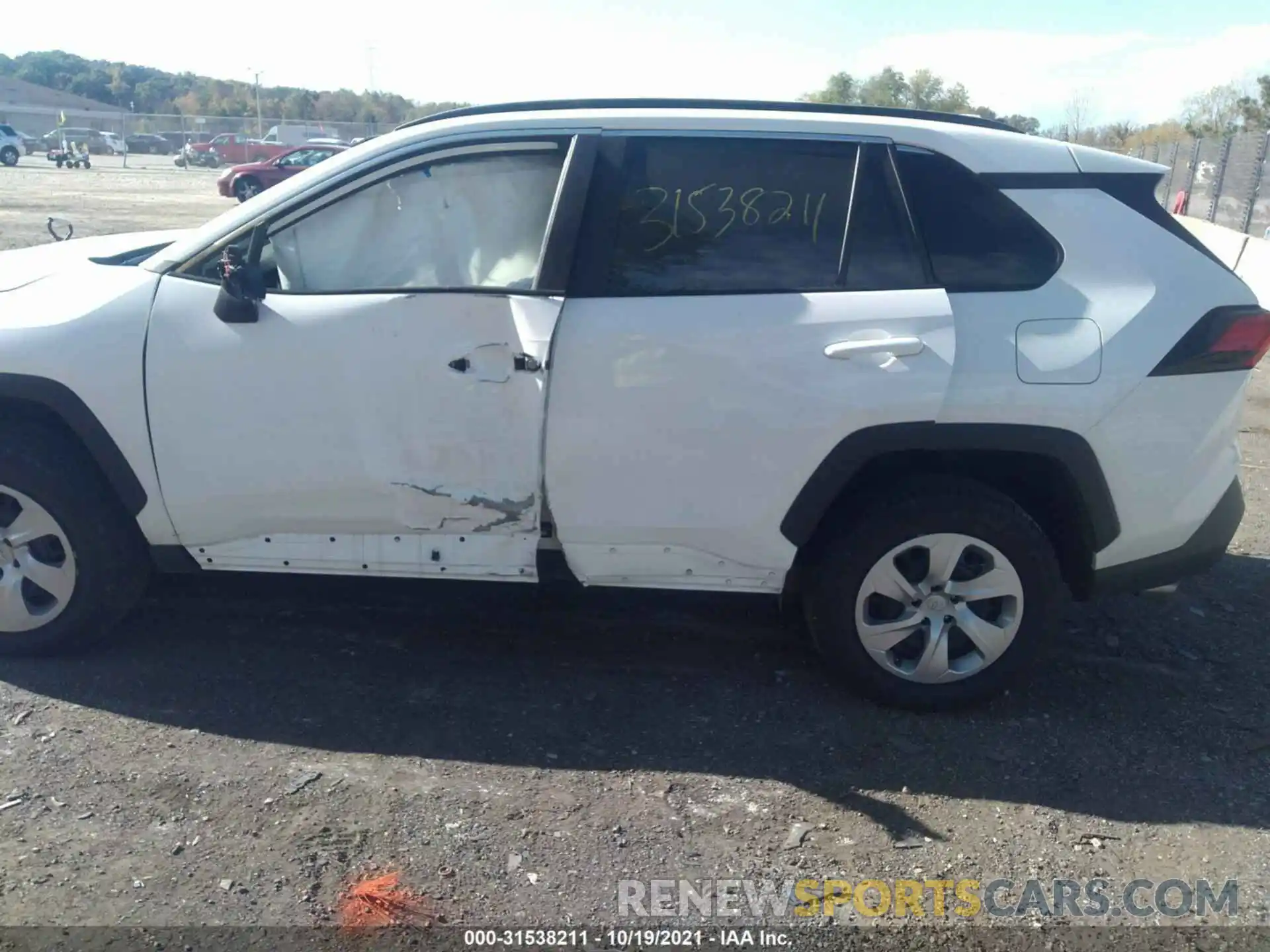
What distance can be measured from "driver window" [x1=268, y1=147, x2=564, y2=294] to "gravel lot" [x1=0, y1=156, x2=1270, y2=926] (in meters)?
1.45

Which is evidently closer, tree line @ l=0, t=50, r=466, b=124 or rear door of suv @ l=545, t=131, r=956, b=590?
rear door of suv @ l=545, t=131, r=956, b=590

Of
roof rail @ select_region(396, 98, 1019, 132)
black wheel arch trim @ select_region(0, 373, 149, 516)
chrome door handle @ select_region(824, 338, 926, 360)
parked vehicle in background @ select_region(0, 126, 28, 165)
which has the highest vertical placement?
roof rail @ select_region(396, 98, 1019, 132)

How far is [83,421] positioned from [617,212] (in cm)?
197

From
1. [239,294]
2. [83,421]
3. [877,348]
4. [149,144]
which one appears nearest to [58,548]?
[83,421]

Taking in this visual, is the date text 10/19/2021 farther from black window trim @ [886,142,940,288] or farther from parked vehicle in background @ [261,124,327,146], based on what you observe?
parked vehicle in background @ [261,124,327,146]

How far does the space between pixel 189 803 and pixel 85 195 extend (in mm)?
28542

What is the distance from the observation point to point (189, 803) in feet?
10.3

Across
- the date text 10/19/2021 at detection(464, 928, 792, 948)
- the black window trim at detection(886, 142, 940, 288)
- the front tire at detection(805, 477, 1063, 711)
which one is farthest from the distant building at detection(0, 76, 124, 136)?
the date text 10/19/2021 at detection(464, 928, 792, 948)

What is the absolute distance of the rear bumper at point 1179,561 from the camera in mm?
3701

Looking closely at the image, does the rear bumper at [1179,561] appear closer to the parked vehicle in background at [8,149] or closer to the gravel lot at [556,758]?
the gravel lot at [556,758]

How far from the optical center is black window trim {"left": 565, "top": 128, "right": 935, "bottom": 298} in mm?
3514

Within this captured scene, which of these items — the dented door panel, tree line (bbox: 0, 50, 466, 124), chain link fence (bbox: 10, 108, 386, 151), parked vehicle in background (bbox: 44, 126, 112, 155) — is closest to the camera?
the dented door panel

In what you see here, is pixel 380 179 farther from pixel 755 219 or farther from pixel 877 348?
pixel 877 348

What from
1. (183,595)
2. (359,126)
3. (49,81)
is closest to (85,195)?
(359,126)
